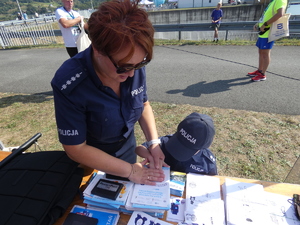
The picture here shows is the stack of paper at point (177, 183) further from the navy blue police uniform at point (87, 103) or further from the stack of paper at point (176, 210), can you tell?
the navy blue police uniform at point (87, 103)

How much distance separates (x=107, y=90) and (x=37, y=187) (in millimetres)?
668

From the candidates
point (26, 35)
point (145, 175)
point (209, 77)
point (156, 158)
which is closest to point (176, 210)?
point (145, 175)

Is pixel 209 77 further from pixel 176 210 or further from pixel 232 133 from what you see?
pixel 176 210

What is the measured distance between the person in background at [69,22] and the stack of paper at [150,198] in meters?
3.32

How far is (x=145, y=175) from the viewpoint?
1.24m

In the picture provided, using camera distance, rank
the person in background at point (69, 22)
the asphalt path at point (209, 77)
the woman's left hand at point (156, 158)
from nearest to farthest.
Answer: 1. the woman's left hand at point (156, 158)
2. the person in background at point (69, 22)
3. the asphalt path at point (209, 77)

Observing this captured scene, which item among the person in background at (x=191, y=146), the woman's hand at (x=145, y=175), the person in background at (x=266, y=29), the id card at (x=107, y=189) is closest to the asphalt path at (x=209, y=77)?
the person in background at (x=266, y=29)

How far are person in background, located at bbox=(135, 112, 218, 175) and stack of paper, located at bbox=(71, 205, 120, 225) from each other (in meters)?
0.46

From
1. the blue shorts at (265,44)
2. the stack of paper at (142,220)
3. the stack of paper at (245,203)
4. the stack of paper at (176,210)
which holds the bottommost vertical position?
the stack of paper at (176,210)

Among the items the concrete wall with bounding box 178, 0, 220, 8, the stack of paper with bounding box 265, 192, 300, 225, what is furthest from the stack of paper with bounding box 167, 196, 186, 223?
the concrete wall with bounding box 178, 0, 220, 8

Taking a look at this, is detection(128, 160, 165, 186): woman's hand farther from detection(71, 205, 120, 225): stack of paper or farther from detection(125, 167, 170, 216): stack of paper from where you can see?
detection(71, 205, 120, 225): stack of paper

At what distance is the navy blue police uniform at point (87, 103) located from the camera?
1.03 m

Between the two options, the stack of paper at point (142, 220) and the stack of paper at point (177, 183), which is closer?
the stack of paper at point (142, 220)

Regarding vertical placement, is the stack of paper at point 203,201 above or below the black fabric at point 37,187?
below
